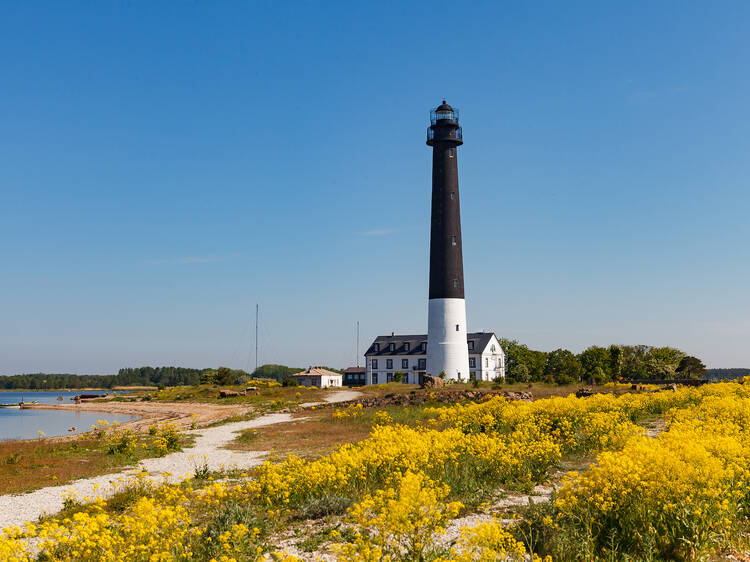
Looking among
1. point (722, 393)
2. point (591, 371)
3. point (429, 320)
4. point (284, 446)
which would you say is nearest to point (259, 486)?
point (284, 446)

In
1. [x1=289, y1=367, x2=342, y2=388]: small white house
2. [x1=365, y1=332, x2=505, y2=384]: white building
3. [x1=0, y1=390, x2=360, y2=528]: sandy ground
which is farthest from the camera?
[x1=289, y1=367, x2=342, y2=388]: small white house

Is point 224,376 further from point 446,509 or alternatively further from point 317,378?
point 446,509

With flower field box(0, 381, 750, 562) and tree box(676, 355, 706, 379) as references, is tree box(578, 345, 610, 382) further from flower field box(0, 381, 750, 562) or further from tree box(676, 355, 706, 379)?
flower field box(0, 381, 750, 562)

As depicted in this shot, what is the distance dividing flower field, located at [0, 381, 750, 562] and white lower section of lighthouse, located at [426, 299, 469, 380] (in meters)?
38.8

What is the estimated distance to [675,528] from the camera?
333 inches

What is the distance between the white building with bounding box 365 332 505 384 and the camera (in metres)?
84.1

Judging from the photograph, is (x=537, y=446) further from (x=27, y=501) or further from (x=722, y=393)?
(x=722, y=393)

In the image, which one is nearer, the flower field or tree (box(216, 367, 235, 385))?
the flower field

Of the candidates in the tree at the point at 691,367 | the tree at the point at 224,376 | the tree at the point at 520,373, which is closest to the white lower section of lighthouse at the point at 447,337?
the tree at the point at 520,373

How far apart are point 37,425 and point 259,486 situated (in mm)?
44843

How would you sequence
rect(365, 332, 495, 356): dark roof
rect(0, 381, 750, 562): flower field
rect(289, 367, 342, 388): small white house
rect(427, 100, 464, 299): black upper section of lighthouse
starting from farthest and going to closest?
rect(289, 367, 342, 388): small white house
rect(365, 332, 495, 356): dark roof
rect(427, 100, 464, 299): black upper section of lighthouse
rect(0, 381, 750, 562): flower field

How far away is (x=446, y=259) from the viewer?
5322 cm

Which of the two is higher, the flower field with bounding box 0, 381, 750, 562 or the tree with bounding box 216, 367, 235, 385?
the flower field with bounding box 0, 381, 750, 562

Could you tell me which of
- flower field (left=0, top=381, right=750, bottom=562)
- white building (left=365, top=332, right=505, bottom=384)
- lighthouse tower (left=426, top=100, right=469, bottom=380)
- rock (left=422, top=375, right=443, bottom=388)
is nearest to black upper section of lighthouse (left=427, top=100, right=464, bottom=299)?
lighthouse tower (left=426, top=100, right=469, bottom=380)
